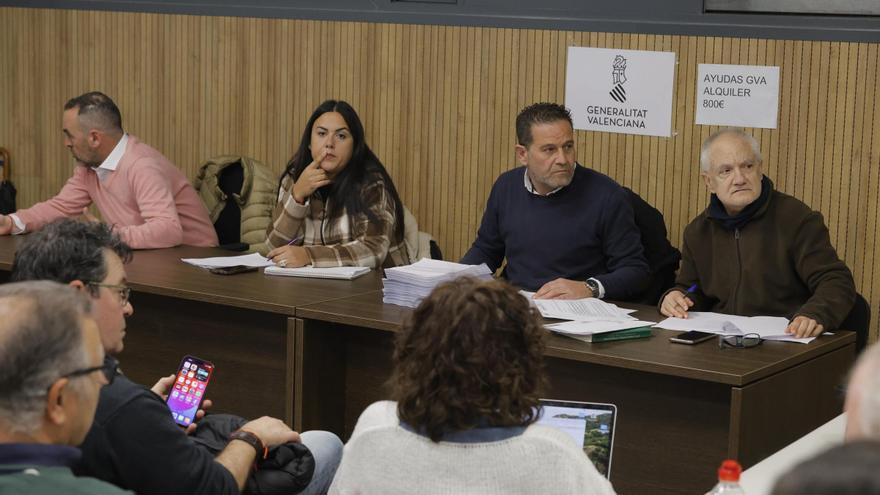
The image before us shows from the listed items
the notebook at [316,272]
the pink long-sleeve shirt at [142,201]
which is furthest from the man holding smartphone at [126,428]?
the pink long-sleeve shirt at [142,201]

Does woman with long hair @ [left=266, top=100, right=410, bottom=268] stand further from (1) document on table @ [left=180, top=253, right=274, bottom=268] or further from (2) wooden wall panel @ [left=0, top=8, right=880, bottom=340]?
(2) wooden wall panel @ [left=0, top=8, right=880, bottom=340]

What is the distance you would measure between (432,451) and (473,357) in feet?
0.61

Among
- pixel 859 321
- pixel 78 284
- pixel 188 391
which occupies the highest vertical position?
pixel 78 284

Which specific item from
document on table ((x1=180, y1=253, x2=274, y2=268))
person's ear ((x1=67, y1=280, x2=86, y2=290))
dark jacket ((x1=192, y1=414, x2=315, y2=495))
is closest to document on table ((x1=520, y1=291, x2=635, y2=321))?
dark jacket ((x1=192, y1=414, x2=315, y2=495))

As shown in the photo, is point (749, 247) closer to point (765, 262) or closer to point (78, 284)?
point (765, 262)

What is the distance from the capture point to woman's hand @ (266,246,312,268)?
190 inches

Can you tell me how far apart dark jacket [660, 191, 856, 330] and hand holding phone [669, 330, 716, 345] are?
22.6 inches

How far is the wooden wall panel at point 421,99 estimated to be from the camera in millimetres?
5234

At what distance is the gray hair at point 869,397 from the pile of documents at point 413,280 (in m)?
2.81

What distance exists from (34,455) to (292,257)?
9.45 feet

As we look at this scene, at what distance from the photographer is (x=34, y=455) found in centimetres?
198

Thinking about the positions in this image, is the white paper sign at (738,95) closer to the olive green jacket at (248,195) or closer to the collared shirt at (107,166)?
the olive green jacket at (248,195)

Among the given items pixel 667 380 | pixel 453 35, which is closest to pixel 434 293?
pixel 667 380

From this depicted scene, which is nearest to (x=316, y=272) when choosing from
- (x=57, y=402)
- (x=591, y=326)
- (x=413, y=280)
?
(x=413, y=280)
